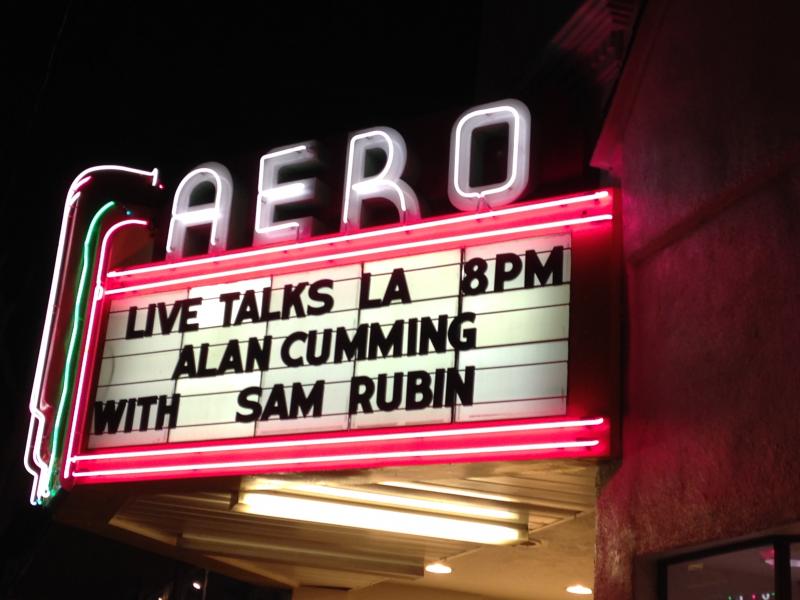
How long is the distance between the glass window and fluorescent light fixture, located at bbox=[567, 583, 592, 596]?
6999mm

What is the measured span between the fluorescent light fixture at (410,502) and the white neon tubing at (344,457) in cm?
64

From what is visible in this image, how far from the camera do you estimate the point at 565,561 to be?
1223cm

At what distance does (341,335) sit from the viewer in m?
8.91

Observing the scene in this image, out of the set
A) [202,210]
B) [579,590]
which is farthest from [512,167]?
[579,590]

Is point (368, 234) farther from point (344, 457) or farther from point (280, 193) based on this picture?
point (344, 457)

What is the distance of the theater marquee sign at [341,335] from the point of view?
789cm

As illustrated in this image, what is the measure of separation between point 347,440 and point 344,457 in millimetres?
135

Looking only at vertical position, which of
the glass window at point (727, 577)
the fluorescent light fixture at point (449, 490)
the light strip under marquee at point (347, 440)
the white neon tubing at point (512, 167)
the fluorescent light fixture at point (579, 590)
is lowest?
the glass window at point (727, 577)

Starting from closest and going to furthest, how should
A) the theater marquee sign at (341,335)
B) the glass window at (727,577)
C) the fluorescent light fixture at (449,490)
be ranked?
1. the glass window at (727,577)
2. the theater marquee sign at (341,335)
3. the fluorescent light fixture at (449,490)

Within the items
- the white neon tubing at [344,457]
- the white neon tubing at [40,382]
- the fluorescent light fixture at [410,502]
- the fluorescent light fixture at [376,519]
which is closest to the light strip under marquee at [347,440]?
the white neon tubing at [344,457]

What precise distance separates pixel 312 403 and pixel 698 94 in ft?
12.7

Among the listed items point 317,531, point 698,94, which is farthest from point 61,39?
point 698,94

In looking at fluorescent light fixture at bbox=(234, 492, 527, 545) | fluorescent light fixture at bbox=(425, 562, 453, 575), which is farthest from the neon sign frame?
fluorescent light fixture at bbox=(425, 562, 453, 575)

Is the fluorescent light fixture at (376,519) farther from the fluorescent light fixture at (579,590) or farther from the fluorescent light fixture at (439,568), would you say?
the fluorescent light fixture at (579,590)
